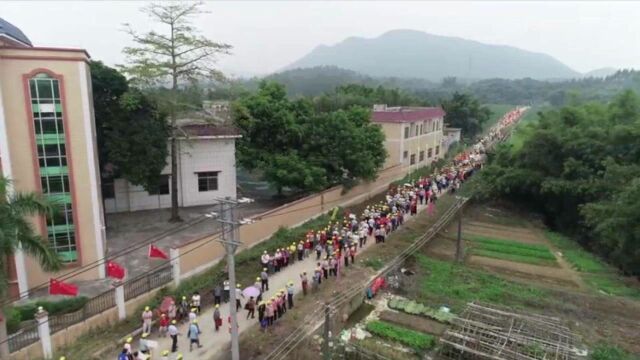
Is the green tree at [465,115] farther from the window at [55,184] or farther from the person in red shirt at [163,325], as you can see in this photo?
the person in red shirt at [163,325]

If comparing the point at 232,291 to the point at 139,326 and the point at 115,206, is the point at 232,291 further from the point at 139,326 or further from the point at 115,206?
the point at 115,206

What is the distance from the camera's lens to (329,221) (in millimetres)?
25844

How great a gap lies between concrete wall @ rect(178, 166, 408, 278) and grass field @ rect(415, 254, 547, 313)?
7613mm

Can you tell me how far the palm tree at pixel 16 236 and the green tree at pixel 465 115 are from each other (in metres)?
58.7

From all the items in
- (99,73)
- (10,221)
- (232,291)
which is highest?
(99,73)

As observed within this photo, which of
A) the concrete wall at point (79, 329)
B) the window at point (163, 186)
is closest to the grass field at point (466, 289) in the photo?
the concrete wall at point (79, 329)

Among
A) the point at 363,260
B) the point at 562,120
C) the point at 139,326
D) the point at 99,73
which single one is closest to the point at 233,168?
the point at 99,73

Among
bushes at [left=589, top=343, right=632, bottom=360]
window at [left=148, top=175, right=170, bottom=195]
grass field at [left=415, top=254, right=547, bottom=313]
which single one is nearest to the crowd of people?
grass field at [left=415, top=254, right=547, bottom=313]

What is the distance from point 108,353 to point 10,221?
485cm

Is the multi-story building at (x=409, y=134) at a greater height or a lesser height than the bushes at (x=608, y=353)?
greater

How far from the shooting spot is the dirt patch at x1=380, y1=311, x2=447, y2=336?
15.4m

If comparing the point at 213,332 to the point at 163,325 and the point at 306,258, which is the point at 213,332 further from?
the point at 306,258

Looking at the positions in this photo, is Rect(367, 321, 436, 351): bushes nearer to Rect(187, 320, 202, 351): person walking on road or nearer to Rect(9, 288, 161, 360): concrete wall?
Rect(187, 320, 202, 351): person walking on road

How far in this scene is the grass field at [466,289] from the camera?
17375 mm
